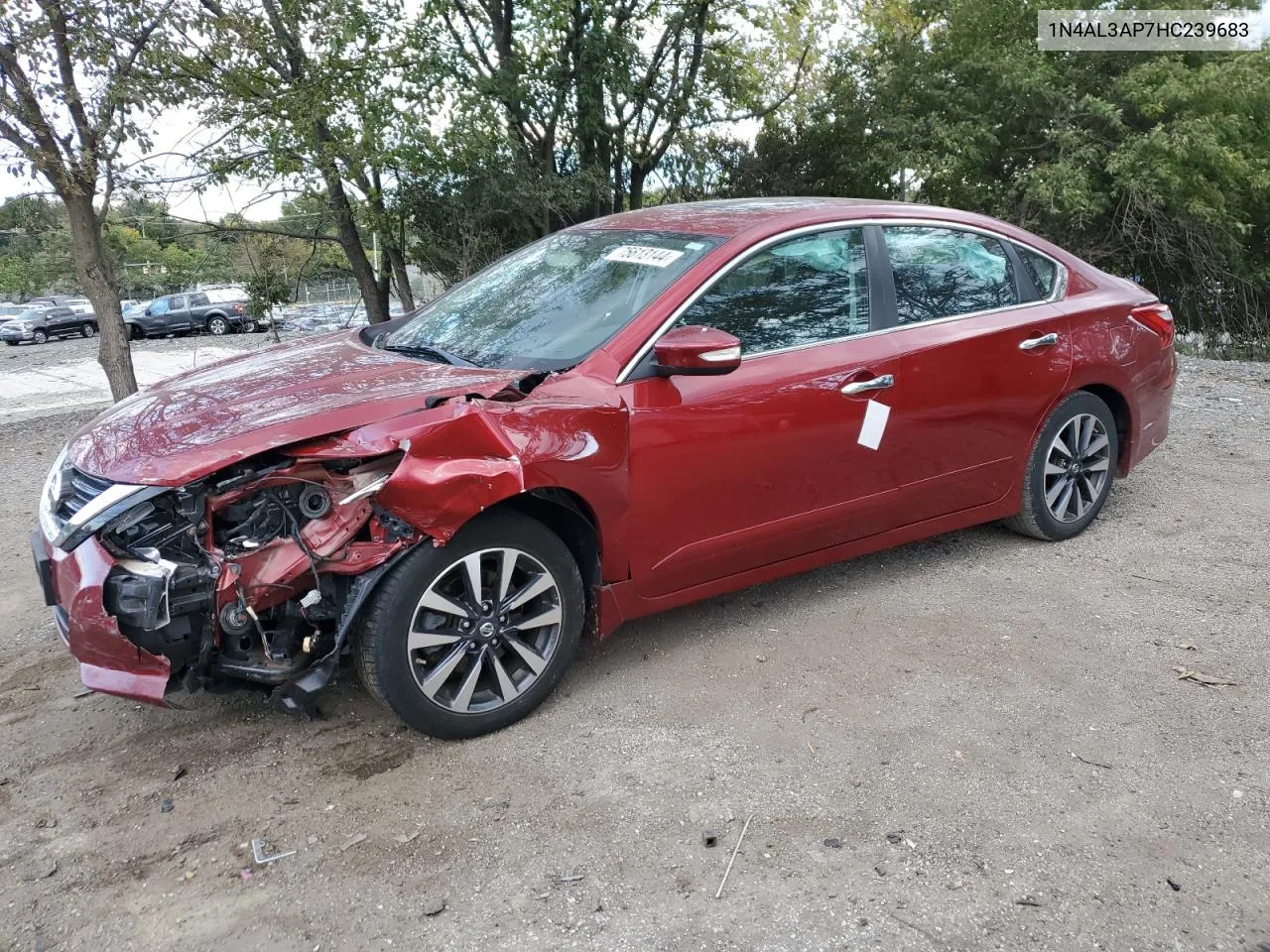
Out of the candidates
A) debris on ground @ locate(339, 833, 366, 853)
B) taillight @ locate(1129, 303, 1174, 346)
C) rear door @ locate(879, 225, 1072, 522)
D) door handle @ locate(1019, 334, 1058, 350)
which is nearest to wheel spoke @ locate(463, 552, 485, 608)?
debris on ground @ locate(339, 833, 366, 853)

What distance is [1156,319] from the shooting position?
493 cm

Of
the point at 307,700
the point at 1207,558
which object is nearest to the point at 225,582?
the point at 307,700

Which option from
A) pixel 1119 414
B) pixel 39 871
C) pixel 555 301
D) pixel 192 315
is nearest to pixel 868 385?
pixel 555 301

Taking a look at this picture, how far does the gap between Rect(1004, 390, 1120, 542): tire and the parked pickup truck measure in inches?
1181

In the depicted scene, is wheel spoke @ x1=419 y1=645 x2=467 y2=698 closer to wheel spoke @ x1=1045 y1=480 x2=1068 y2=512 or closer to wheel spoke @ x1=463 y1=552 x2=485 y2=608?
wheel spoke @ x1=463 y1=552 x2=485 y2=608

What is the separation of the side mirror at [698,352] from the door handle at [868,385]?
664 mm

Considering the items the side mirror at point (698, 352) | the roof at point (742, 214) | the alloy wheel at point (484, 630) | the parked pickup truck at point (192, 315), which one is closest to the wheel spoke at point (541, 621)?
the alloy wheel at point (484, 630)

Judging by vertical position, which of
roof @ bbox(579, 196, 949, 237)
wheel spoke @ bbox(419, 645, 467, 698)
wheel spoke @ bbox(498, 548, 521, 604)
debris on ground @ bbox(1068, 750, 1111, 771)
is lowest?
debris on ground @ bbox(1068, 750, 1111, 771)

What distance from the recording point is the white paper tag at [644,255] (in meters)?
3.71

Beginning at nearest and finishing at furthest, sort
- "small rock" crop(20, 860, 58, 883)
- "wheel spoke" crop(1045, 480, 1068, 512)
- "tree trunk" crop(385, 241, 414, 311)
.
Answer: "small rock" crop(20, 860, 58, 883)
"wheel spoke" crop(1045, 480, 1068, 512)
"tree trunk" crop(385, 241, 414, 311)

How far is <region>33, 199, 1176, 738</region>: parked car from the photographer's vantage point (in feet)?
9.25

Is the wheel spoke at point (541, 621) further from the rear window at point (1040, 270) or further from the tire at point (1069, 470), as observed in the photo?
the rear window at point (1040, 270)

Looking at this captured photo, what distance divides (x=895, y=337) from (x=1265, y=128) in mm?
15417

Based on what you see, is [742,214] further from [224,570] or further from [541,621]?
[224,570]
